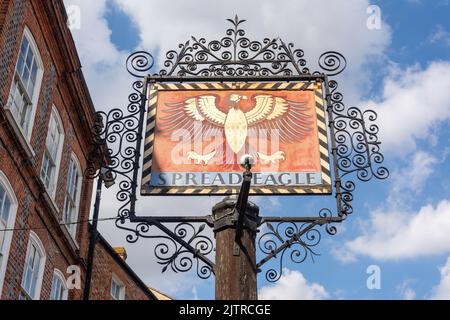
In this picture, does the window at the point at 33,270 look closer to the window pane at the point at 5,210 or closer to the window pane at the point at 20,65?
the window pane at the point at 5,210

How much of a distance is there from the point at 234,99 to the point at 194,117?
46 cm

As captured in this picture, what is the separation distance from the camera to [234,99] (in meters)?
6.15

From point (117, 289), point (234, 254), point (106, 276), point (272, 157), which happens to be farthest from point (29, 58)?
point (117, 289)

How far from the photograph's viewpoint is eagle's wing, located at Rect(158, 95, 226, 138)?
5.93m

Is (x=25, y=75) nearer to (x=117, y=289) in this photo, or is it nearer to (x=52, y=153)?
(x=52, y=153)

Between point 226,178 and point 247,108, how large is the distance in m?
0.86

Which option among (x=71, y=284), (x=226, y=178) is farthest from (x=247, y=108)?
(x=71, y=284)

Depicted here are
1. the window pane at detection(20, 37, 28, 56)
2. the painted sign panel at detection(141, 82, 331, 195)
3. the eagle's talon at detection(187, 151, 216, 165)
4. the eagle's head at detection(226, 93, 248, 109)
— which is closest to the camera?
the painted sign panel at detection(141, 82, 331, 195)

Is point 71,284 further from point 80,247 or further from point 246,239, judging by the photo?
point 246,239

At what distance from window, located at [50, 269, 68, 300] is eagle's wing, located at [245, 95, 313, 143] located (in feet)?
29.7

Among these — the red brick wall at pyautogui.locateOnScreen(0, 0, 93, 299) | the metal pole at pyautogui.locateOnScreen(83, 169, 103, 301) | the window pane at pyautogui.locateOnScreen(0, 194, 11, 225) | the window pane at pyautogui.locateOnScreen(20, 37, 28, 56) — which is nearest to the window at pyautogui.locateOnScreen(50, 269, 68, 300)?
the red brick wall at pyautogui.locateOnScreen(0, 0, 93, 299)

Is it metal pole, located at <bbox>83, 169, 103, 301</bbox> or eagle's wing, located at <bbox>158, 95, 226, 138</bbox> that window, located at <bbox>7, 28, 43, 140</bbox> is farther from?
eagle's wing, located at <bbox>158, 95, 226, 138</bbox>

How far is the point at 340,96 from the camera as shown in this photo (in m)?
6.31

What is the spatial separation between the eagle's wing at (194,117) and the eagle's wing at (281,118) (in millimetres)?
316
